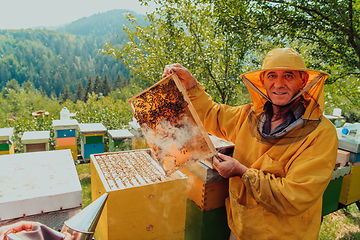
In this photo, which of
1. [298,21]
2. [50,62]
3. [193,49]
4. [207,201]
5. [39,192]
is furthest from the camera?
[50,62]

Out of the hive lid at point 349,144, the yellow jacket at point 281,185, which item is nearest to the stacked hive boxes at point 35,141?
the yellow jacket at point 281,185

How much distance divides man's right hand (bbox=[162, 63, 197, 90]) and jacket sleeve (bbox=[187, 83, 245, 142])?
0.06 m

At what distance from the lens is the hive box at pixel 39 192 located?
1.21 meters

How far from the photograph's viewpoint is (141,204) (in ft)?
5.44

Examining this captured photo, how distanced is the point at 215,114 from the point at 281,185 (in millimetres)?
852

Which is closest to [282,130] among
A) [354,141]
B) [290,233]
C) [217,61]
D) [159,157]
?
[290,233]

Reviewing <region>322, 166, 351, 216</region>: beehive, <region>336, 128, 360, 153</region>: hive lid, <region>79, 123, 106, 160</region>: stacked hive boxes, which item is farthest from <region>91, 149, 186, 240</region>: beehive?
<region>79, 123, 106, 160</region>: stacked hive boxes

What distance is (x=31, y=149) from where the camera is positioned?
516 centimetres

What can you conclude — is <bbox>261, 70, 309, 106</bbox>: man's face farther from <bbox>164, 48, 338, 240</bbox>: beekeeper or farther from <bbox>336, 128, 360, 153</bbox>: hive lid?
<bbox>336, 128, 360, 153</bbox>: hive lid

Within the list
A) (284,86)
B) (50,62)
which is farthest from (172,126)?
(50,62)

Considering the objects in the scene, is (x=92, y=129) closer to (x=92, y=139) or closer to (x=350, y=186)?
(x=92, y=139)

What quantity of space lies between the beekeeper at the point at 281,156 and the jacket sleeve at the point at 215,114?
0.12 ft

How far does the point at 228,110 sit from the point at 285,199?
917 mm

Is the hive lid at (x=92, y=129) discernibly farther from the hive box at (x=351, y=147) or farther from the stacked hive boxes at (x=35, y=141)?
the hive box at (x=351, y=147)
